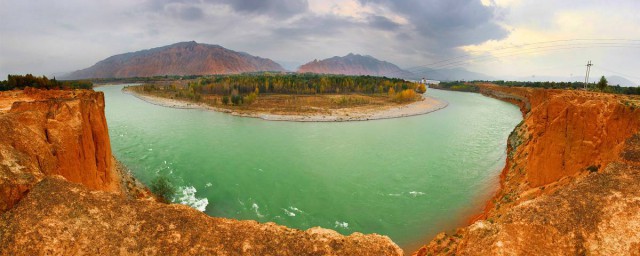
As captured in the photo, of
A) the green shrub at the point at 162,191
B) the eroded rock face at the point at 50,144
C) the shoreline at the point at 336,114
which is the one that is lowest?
the green shrub at the point at 162,191

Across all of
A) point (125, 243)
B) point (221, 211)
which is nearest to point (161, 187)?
point (221, 211)

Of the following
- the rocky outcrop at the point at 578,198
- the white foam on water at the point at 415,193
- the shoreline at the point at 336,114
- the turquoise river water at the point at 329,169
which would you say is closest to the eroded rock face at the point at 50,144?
the turquoise river water at the point at 329,169

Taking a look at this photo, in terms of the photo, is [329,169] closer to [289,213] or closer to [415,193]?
[415,193]

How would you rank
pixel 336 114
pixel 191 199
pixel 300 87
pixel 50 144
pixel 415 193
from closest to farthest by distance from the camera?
pixel 50 144 < pixel 191 199 < pixel 415 193 < pixel 336 114 < pixel 300 87

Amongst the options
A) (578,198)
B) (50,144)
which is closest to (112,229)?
(50,144)

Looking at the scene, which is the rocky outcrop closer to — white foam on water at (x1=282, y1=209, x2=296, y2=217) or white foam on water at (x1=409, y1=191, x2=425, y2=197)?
white foam on water at (x1=409, y1=191, x2=425, y2=197)

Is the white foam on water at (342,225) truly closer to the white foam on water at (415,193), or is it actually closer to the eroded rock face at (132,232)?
the white foam on water at (415,193)
